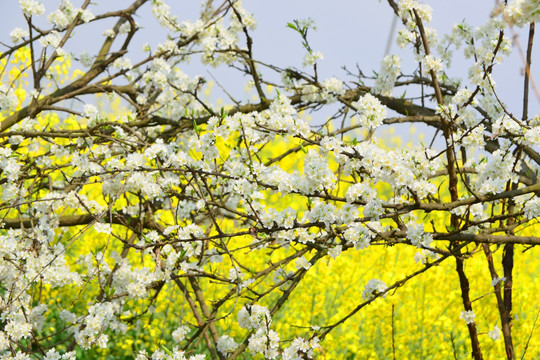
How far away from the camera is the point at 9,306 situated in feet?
9.32

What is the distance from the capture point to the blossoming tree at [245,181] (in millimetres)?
2254

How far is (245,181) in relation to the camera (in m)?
2.35

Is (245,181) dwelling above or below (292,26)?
below

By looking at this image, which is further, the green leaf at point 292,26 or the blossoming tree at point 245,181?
the green leaf at point 292,26

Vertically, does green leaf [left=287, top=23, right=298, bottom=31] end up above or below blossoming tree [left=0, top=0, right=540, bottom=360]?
above

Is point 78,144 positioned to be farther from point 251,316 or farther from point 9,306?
point 251,316

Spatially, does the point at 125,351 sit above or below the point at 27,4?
below

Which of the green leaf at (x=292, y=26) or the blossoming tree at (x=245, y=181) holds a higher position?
the green leaf at (x=292, y=26)

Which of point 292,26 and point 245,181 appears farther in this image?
point 292,26

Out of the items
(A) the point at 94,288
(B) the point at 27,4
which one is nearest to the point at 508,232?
(B) the point at 27,4

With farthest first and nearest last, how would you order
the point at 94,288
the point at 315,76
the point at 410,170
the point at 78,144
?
1. the point at 94,288
2. the point at 315,76
3. the point at 78,144
4. the point at 410,170

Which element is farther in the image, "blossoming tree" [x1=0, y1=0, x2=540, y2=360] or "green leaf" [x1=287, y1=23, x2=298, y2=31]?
"green leaf" [x1=287, y1=23, x2=298, y2=31]

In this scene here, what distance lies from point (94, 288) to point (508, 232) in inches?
→ 173

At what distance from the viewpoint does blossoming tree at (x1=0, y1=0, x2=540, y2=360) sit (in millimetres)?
2254
